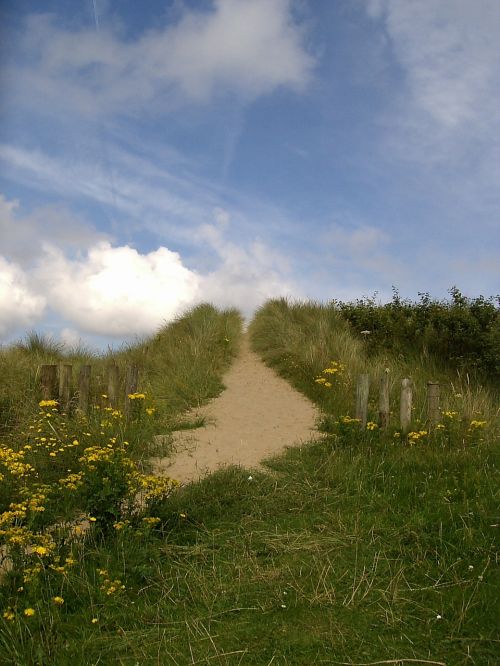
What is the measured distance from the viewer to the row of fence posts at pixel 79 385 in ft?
32.4

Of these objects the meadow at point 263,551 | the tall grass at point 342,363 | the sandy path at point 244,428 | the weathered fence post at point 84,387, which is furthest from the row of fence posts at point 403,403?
the weathered fence post at point 84,387

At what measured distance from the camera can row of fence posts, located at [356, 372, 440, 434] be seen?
8.70m

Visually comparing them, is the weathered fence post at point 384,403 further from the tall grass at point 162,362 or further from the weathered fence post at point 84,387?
the weathered fence post at point 84,387

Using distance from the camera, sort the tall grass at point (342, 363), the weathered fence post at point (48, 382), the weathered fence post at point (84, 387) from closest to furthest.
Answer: the weathered fence post at point (84, 387) → the weathered fence post at point (48, 382) → the tall grass at point (342, 363)

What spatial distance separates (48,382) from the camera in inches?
393

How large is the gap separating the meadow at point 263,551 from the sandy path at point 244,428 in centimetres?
54

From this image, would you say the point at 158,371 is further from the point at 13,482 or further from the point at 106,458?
the point at 106,458

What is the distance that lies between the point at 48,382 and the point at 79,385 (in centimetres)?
58

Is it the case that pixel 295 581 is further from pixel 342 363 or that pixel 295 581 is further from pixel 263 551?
pixel 342 363

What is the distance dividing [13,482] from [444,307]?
11.9m

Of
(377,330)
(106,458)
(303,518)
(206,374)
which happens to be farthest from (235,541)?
(377,330)

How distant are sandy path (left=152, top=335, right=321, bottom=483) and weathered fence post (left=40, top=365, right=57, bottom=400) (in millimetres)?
2507

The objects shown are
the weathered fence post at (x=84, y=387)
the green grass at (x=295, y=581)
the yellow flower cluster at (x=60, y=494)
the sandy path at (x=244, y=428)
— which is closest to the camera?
the green grass at (x=295, y=581)

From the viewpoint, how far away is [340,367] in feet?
38.6
